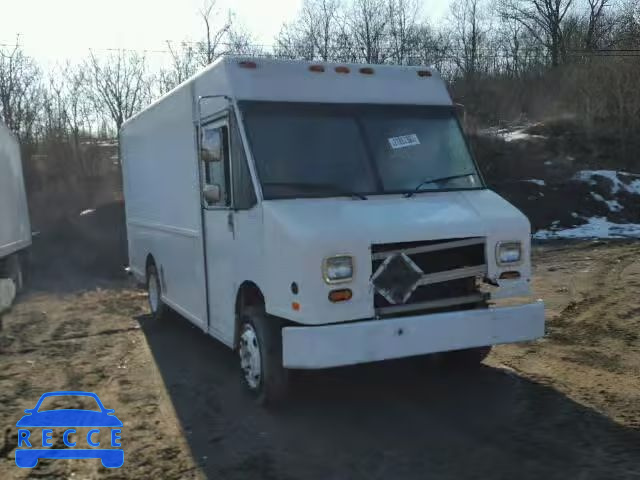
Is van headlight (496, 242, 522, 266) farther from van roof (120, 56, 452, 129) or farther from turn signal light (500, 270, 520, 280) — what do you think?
van roof (120, 56, 452, 129)

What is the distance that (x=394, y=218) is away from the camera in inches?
198

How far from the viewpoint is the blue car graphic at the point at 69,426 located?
4.71 m

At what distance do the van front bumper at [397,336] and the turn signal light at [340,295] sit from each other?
19cm

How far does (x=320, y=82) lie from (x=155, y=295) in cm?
499

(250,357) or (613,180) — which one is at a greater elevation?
(613,180)

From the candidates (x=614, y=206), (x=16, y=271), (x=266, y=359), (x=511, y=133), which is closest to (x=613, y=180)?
(x=614, y=206)

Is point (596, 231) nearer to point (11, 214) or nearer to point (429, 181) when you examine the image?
point (429, 181)

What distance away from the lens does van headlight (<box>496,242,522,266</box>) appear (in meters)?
5.23

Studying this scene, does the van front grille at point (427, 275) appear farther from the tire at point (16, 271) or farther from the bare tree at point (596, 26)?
the bare tree at point (596, 26)

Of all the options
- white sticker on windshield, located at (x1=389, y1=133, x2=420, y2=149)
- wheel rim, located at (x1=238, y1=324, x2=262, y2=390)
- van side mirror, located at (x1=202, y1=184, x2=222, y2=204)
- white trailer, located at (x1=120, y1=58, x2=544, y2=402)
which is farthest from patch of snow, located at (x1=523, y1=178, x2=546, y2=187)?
wheel rim, located at (x1=238, y1=324, x2=262, y2=390)

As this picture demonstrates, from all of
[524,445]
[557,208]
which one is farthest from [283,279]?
[557,208]

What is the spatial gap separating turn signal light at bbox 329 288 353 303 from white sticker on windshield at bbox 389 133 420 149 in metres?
1.65

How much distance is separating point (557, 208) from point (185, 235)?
1635 centimetres

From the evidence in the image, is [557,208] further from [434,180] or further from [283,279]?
[283,279]
